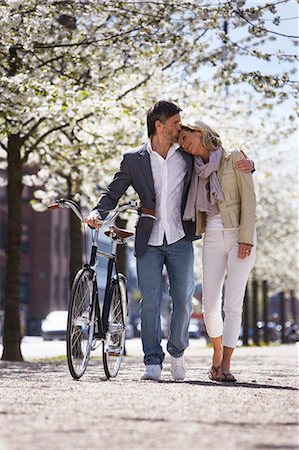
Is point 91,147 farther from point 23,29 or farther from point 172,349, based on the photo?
point 172,349

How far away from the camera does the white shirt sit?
30.0 ft

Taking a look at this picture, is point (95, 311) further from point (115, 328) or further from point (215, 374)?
point (215, 374)

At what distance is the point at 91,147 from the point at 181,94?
2061mm

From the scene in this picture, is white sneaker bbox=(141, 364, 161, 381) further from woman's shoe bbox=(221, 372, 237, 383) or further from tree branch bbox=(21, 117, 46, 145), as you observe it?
tree branch bbox=(21, 117, 46, 145)

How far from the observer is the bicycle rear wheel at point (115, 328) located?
944cm

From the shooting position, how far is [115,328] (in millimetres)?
9617

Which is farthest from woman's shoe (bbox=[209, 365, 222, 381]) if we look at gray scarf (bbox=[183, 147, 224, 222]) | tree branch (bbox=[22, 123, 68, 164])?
tree branch (bbox=[22, 123, 68, 164])

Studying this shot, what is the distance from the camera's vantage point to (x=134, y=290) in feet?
358

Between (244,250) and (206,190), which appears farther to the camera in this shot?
(206,190)

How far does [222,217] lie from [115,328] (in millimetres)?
1367

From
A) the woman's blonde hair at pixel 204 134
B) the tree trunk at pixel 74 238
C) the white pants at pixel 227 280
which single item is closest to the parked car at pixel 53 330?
the tree trunk at pixel 74 238

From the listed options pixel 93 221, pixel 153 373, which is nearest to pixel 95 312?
pixel 153 373

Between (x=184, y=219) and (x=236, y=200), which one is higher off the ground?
(x=236, y=200)

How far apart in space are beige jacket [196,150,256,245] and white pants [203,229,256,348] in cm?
11
